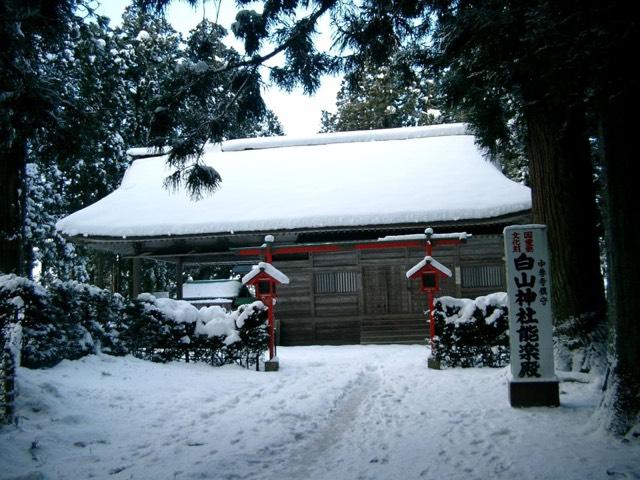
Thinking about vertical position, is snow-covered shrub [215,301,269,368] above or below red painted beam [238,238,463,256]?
below

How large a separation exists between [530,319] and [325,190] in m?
8.34

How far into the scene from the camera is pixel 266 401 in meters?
5.68

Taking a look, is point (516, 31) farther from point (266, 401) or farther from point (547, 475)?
point (266, 401)

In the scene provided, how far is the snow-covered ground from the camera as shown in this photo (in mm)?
3432

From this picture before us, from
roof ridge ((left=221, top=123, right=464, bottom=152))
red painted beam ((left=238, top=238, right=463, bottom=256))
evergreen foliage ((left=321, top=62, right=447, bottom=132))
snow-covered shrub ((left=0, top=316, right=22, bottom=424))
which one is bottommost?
snow-covered shrub ((left=0, top=316, right=22, bottom=424))

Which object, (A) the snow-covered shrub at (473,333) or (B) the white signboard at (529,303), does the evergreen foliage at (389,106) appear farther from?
(B) the white signboard at (529,303)

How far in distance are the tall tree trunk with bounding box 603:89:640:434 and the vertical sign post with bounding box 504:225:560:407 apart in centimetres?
98

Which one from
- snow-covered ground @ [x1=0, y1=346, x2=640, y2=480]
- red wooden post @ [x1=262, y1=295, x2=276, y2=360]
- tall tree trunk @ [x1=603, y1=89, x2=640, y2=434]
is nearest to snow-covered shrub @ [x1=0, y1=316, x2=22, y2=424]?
snow-covered ground @ [x1=0, y1=346, x2=640, y2=480]

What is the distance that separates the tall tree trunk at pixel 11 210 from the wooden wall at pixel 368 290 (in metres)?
7.15

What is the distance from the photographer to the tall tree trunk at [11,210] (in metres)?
5.69

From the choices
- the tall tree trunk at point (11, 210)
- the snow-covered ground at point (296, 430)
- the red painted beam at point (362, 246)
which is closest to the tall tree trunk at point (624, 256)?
the snow-covered ground at point (296, 430)

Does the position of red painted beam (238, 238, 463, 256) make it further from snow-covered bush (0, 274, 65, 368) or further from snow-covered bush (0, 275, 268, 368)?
snow-covered bush (0, 274, 65, 368)

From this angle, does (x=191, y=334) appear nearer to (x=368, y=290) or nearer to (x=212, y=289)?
(x=368, y=290)

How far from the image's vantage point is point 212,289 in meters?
18.7
